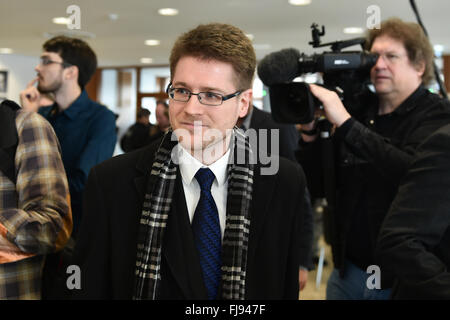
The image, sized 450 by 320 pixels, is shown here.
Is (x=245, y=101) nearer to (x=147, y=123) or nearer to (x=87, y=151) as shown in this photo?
(x=147, y=123)

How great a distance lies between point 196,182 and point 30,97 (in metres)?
0.86

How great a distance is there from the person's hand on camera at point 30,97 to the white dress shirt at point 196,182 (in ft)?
2.67

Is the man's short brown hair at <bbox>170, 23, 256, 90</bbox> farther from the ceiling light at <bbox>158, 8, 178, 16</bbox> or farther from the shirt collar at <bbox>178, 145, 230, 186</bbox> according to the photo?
the ceiling light at <bbox>158, 8, 178, 16</bbox>

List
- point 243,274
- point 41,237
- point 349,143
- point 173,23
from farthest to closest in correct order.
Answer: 1. point 173,23
2. point 349,143
3. point 41,237
4. point 243,274

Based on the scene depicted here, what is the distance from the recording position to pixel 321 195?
174cm

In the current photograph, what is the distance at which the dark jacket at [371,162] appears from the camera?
4.41 ft

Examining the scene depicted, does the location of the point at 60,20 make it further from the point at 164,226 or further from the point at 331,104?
the point at 164,226

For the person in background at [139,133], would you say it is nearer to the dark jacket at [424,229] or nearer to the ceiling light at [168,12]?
the dark jacket at [424,229]

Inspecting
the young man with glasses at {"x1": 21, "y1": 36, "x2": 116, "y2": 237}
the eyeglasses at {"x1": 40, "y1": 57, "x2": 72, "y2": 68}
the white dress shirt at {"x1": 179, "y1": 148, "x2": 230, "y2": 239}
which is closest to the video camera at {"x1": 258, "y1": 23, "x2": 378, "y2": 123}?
the white dress shirt at {"x1": 179, "y1": 148, "x2": 230, "y2": 239}

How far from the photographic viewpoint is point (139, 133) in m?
1.53

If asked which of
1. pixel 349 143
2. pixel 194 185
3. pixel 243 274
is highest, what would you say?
pixel 349 143

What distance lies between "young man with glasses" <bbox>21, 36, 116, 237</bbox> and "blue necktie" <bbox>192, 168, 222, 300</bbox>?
0.59 metres

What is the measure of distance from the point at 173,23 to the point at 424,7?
11.2ft

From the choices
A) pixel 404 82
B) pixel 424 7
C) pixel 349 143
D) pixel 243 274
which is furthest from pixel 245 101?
pixel 424 7
